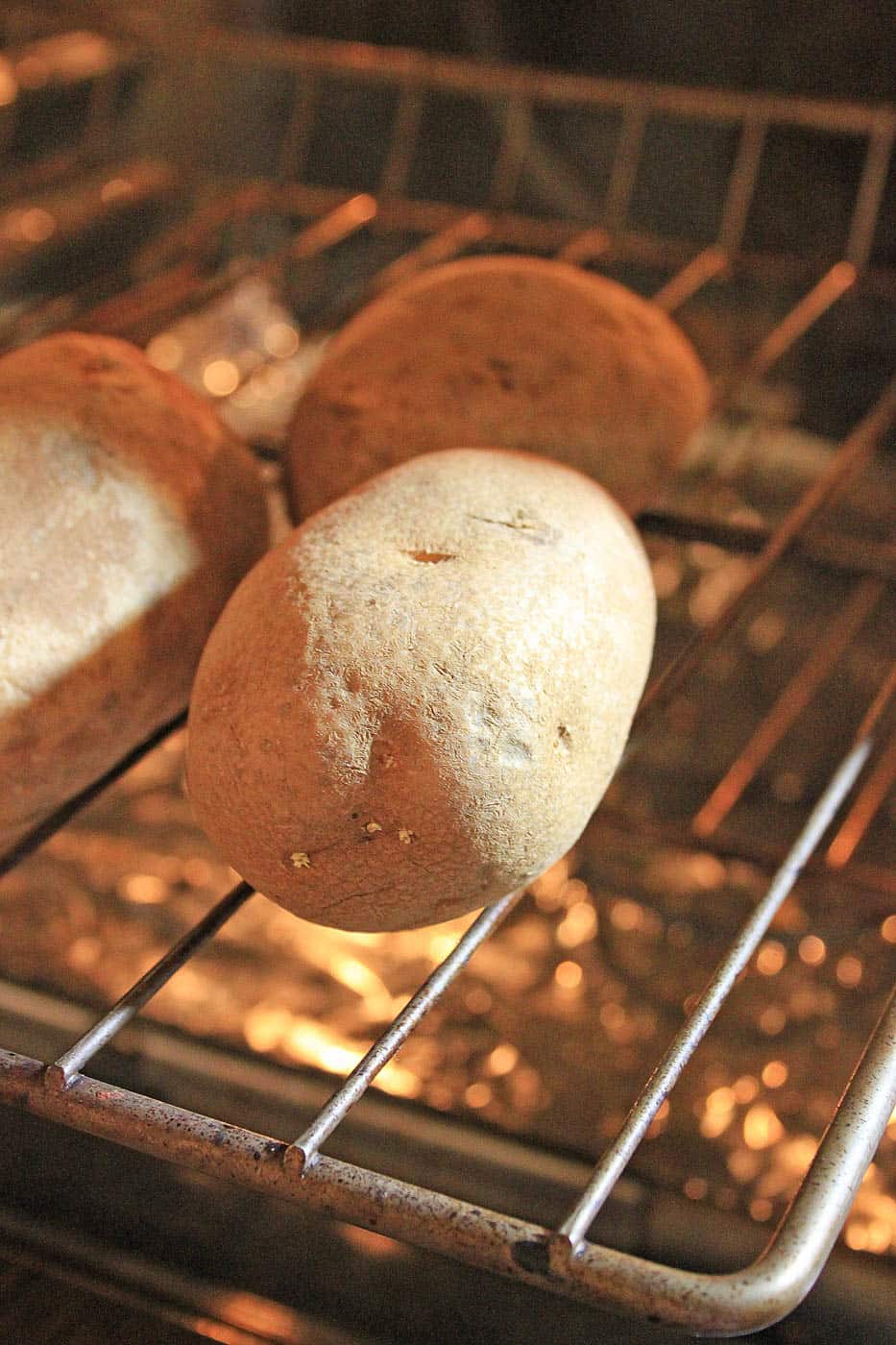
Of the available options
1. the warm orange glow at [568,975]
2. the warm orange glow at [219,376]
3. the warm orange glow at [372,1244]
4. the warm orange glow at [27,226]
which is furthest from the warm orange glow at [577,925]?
the warm orange glow at [27,226]

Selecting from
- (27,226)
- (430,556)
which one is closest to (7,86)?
(27,226)

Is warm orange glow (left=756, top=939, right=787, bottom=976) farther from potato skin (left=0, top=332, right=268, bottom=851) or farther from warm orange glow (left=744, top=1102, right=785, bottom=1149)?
potato skin (left=0, top=332, right=268, bottom=851)

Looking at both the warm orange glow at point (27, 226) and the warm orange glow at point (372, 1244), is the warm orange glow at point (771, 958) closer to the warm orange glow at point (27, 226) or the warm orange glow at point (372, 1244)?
the warm orange glow at point (372, 1244)

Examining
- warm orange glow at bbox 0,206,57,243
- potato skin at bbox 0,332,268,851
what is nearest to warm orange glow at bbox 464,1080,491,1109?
potato skin at bbox 0,332,268,851

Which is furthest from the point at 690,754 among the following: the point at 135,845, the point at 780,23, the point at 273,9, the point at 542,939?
the point at 273,9

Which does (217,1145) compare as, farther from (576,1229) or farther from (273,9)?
(273,9)

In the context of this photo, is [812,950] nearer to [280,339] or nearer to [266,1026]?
[266,1026]
